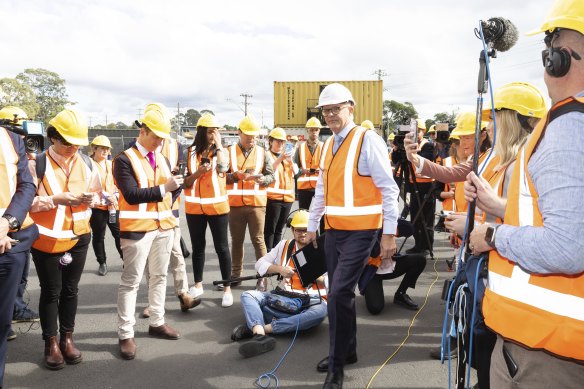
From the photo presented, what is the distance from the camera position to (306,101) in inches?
749

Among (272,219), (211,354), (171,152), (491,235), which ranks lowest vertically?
(211,354)

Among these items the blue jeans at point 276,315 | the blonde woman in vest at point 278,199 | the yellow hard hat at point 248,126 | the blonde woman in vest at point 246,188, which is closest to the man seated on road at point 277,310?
the blue jeans at point 276,315

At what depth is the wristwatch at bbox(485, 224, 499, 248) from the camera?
1.41 meters

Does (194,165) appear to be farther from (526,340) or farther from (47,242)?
(526,340)

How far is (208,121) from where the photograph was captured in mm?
4605

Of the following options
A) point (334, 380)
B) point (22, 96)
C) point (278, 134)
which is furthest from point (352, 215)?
point (22, 96)

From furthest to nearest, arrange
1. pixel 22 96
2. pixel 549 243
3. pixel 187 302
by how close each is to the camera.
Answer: pixel 22 96 < pixel 187 302 < pixel 549 243

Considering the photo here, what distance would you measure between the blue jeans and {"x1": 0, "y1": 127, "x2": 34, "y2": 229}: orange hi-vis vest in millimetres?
2202

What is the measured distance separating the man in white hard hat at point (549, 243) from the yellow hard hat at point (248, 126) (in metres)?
3.93

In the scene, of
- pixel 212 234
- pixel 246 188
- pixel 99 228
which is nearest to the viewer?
pixel 212 234

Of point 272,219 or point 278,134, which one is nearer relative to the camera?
point 272,219

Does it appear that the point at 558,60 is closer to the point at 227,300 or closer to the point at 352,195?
the point at 352,195

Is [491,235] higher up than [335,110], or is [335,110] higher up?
[335,110]

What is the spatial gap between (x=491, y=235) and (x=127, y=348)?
3.13 m
